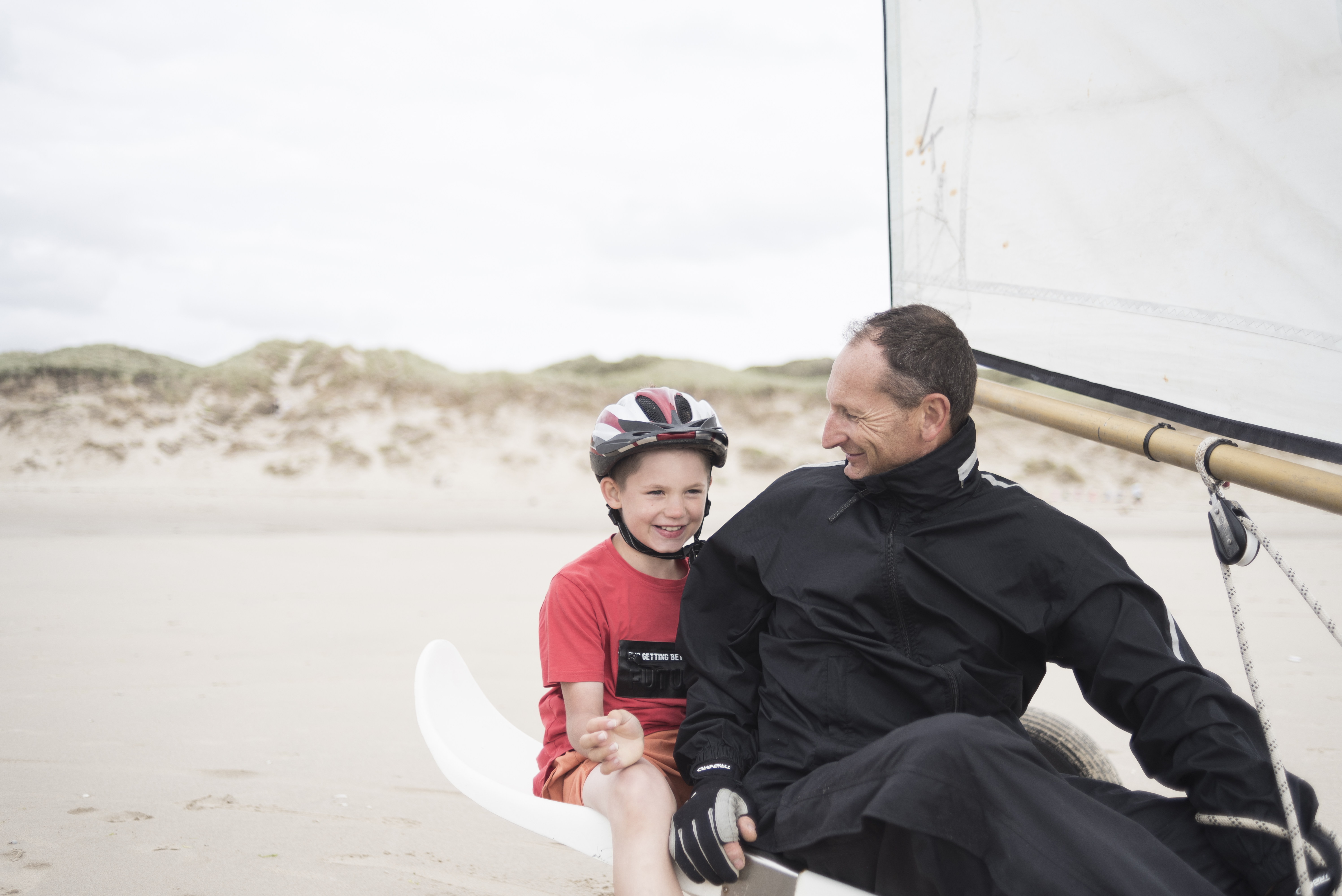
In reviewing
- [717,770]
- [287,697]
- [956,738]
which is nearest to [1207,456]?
[956,738]

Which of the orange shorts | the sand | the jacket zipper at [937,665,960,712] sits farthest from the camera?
the sand

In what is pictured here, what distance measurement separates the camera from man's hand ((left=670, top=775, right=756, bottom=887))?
188 cm

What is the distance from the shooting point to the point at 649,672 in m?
2.47

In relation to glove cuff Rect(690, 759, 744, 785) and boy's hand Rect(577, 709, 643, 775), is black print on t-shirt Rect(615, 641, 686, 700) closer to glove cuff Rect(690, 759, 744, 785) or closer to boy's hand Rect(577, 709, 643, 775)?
boy's hand Rect(577, 709, 643, 775)

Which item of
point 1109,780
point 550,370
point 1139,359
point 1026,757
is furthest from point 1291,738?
point 550,370

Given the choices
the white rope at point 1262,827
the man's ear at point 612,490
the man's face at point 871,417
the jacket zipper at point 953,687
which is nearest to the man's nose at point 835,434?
the man's face at point 871,417

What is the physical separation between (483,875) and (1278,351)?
290 cm

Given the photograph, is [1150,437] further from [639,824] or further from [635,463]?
[639,824]

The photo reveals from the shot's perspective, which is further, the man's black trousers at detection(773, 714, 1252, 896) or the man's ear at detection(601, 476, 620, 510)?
the man's ear at detection(601, 476, 620, 510)

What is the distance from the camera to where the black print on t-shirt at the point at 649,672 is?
8.07 ft

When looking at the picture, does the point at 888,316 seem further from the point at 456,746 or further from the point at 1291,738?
the point at 1291,738

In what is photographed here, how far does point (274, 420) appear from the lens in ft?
84.8

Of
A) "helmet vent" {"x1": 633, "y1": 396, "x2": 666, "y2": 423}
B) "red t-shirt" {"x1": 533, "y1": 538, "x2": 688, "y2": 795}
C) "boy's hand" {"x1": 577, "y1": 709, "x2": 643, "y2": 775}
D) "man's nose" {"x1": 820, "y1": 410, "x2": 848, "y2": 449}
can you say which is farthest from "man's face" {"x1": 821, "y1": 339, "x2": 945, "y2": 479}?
"boy's hand" {"x1": 577, "y1": 709, "x2": 643, "y2": 775}

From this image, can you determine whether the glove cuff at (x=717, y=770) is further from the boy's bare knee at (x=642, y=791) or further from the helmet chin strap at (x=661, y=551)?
the helmet chin strap at (x=661, y=551)
